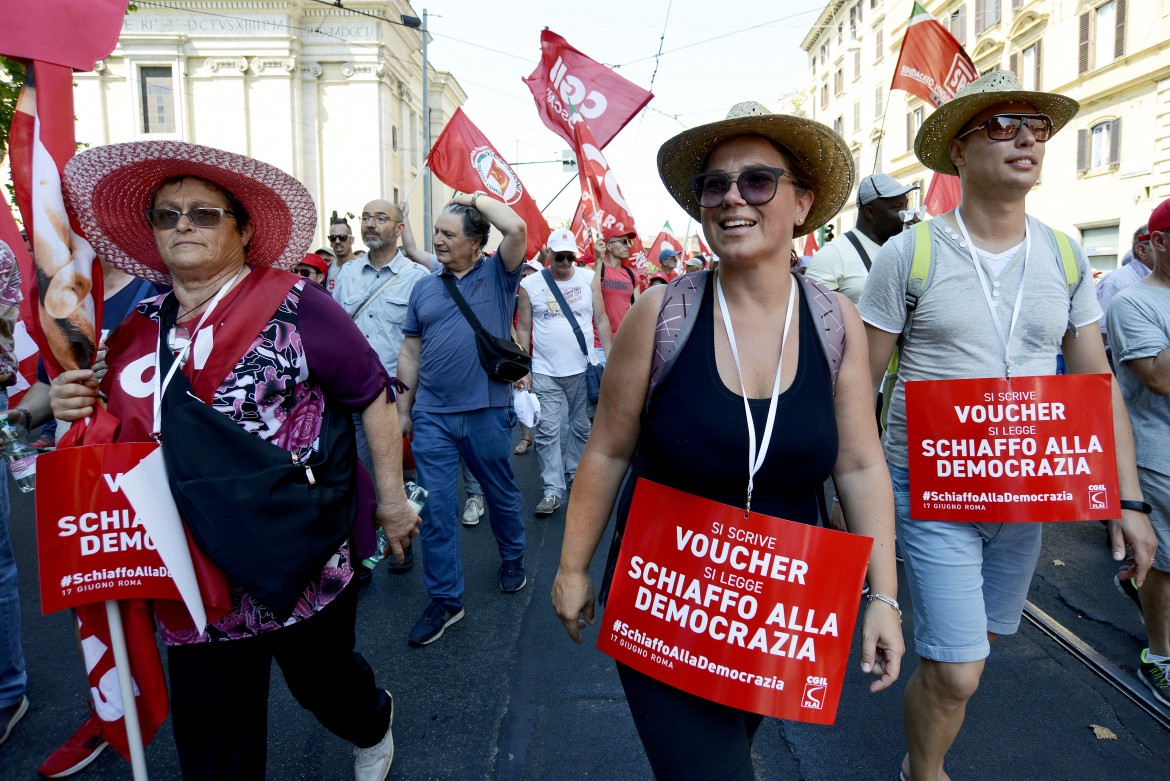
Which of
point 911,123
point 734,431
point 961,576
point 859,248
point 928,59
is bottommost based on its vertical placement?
point 961,576

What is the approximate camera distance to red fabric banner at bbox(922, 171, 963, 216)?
826 cm

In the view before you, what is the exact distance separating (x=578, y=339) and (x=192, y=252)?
432 cm

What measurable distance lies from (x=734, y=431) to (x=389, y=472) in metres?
1.18

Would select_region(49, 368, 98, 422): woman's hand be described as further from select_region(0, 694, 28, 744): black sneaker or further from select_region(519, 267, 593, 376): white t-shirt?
select_region(519, 267, 593, 376): white t-shirt

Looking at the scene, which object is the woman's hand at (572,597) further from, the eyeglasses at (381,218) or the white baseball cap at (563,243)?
the white baseball cap at (563,243)

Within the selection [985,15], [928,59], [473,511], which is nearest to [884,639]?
[473,511]

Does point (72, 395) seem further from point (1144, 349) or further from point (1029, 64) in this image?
point (1029, 64)

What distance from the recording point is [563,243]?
21.1ft

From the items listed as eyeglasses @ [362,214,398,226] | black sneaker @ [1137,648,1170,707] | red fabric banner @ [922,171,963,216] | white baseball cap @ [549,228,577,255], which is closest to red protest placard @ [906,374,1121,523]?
black sneaker @ [1137,648,1170,707]

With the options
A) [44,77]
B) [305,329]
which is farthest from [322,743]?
[44,77]

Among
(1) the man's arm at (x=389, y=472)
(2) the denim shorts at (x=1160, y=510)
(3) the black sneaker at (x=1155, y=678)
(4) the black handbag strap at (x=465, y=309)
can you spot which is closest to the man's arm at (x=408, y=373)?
(4) the black handbag strap at (x=465, y=309)

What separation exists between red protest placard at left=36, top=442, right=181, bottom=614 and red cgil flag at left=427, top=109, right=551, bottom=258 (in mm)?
5342

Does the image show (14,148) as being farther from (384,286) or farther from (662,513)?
(384,286)

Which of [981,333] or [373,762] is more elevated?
[981,333]
